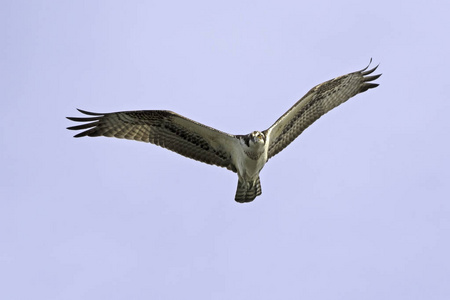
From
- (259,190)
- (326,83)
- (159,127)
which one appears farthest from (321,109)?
(159,127)

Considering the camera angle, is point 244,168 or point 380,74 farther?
point 380,74

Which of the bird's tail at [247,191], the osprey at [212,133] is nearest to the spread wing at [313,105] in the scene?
the osprey at [212,133]

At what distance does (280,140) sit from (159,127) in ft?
7.65

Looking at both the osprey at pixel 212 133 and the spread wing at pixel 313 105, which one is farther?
the spread wing at pixel 313 105

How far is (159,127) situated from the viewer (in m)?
15.7

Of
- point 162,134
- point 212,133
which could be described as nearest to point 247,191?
point 212,133

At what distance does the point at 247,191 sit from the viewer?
1571 centimetres

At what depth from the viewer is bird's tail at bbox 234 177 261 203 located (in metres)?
15.7

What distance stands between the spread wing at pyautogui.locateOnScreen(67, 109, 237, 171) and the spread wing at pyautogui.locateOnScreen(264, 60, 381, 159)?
0.97 metres

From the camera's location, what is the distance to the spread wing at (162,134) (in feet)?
51.2

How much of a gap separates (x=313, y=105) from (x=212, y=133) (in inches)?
86.3

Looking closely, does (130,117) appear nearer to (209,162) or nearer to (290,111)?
(209,162)

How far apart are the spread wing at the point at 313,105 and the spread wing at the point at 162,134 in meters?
0.97

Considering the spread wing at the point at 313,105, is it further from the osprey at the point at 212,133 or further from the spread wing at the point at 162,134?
the spread wing at the point at 162,134
